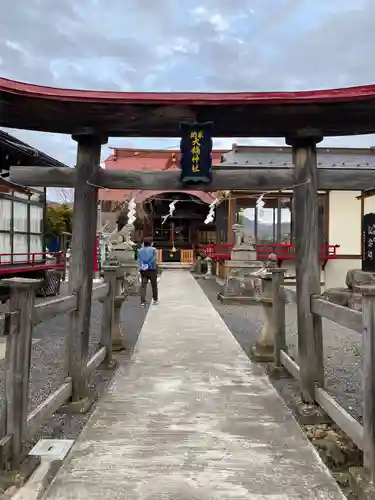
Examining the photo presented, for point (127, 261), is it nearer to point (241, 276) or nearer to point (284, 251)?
point (241, 276)

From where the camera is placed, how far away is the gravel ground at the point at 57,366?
156 inches

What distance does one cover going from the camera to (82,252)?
15.6ft

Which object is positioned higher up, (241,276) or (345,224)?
(345,224)

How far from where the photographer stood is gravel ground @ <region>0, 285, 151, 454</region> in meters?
3.95

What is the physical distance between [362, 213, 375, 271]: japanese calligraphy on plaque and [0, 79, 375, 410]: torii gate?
7006mm

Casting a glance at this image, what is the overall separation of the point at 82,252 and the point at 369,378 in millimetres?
3138

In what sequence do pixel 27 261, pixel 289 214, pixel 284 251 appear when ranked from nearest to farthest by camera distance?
pixel 27 261 → pixel 284 251 → pixel 289 214

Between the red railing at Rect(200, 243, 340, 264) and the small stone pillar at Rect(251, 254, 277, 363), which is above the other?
the red railing at Rect(200, 243, 340, 264)

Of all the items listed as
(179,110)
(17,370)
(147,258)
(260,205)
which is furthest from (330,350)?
(260,205)

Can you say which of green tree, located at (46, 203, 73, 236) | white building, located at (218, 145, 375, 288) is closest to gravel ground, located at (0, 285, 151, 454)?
white building, located at (218, 145, 375, 288)

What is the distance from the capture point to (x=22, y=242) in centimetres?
1247

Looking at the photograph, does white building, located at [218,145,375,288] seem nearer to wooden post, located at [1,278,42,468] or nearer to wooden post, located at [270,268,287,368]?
wooden post, located at [270,268,287,368]

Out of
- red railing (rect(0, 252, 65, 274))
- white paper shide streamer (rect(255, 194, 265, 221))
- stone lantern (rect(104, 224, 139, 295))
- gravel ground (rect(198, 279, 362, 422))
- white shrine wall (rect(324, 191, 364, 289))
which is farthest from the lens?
white shrine wall (rect(324, 191, 364, 289))

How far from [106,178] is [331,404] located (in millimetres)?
3318
